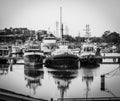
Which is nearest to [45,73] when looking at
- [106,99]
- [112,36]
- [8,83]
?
[8,83]

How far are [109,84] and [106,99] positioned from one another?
11.1ft

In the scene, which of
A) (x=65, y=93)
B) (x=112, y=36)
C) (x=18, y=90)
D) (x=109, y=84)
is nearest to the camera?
(x=65, y=93)

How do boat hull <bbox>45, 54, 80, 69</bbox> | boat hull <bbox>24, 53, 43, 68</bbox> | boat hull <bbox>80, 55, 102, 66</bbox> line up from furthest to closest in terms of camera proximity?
boat hull <bbox>80, 55, 102, 66</bbox> < boat hull <bbox>24, 53, 43, 68</bbox> < boat hull <bbox>45, 54, 80, 69</bbox>

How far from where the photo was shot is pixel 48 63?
14922 mm

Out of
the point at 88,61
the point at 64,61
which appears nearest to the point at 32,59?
the point at 64,61

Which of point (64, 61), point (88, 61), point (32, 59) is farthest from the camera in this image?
point (88, 61)

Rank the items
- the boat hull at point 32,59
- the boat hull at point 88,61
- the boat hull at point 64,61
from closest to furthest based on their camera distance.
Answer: the boat hull at point 64,61, the boat hull at point 32,59, the boat hull at point 88,61

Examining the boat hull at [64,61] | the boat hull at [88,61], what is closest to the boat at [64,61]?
the boat hull at [64,61]

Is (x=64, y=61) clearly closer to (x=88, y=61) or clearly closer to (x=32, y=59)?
(x=32, y=59)

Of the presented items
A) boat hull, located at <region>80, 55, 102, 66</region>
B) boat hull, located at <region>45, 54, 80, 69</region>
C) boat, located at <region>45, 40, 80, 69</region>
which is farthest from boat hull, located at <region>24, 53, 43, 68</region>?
boat hull, located at <region>80, 55, 102, 66</region>

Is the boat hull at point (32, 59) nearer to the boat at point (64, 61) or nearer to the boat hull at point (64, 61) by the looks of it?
the boat at point (64, 61)

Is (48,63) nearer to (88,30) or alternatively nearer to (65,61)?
(65,61)

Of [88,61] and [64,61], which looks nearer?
[64,61]

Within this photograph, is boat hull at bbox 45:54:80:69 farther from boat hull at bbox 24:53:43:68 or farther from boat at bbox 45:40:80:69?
boat hull at bbox 24:53:43:68
